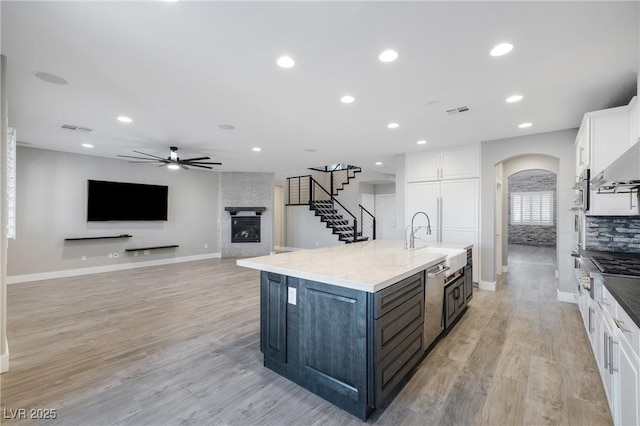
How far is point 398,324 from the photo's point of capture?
2057mm

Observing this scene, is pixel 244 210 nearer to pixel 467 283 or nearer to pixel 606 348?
pixel 467 283

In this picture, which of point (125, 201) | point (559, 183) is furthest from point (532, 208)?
point (125, 201)

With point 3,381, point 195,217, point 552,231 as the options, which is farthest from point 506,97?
point 552,231

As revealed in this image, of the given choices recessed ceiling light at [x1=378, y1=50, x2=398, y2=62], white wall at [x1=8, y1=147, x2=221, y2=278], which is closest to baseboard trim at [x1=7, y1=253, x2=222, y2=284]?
white wall at [x1=8, y1=147, x2=221, y2=278]

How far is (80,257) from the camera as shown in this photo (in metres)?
6.17

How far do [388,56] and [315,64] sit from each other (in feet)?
2.01

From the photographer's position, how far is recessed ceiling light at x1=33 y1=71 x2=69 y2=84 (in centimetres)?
265

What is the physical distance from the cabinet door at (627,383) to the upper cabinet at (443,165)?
4.06m

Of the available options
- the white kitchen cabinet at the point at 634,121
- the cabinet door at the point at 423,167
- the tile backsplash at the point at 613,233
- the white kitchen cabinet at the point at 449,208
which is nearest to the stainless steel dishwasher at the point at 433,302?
the tile backsplash at the point at 613,233

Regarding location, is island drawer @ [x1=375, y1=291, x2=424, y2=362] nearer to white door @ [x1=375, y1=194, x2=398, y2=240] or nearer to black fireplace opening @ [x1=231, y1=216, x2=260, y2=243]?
black fireplace opening @ [x1=231, y1=216, x2=260, y2=243]

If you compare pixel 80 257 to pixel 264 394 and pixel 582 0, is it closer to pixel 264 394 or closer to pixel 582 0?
pixel 264 394

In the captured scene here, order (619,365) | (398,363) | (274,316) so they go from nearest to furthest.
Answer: (619,365) < (398,363) < (274,316)

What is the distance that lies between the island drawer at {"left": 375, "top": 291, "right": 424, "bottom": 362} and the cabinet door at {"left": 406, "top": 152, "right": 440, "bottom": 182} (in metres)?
3.80

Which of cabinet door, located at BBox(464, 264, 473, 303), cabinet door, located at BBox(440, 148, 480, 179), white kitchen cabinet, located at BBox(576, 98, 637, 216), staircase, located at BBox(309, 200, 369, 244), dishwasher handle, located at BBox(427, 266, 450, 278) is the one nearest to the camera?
dishwasher handle, located at BBox(427, 266, 450, 278)
